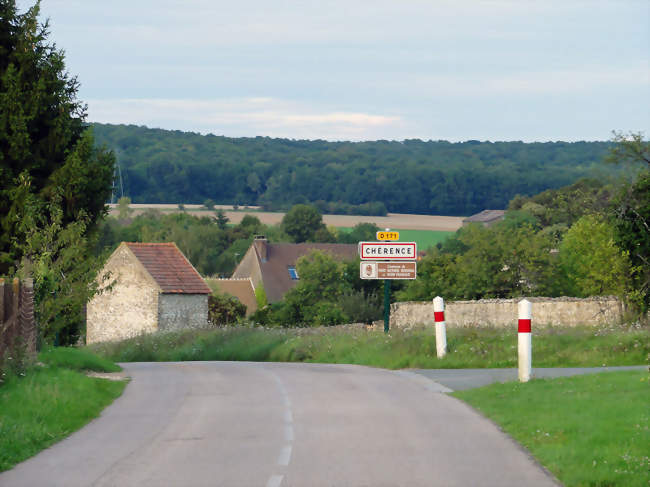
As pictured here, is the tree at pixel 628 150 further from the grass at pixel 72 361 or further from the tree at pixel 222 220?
the tree at pixel 222 220

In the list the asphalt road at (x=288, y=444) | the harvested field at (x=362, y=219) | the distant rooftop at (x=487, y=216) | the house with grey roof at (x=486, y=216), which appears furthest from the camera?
the harvested field at (x=362, y=219)

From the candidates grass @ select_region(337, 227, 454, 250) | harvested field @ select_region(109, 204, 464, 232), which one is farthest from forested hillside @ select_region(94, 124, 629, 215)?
grass @ select_region(337, 227, 454, 250)

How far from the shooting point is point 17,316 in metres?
15.4

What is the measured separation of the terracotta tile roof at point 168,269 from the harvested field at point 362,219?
60.0 m

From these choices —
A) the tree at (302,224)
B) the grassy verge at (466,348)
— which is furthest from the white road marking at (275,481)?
the tree at (302,224)

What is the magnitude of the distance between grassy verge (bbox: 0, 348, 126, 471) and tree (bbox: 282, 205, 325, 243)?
12323 cm

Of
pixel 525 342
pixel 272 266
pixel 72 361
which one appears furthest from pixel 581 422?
pixel 272 266

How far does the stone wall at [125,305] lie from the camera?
5925 centimetres

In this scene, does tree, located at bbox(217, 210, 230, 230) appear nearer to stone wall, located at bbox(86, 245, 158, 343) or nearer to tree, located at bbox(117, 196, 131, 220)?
tree, located at bbox(117, 196, 131, 220)

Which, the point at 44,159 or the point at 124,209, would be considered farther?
the point at 124,209

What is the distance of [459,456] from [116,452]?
3.65 metres

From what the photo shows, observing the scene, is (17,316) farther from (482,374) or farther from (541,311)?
(541,311)

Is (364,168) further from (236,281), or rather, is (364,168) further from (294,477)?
(294,477)

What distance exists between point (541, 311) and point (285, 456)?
2687 centimetres
